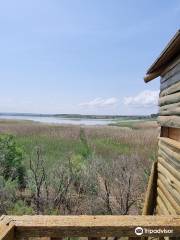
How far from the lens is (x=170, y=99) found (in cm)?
558

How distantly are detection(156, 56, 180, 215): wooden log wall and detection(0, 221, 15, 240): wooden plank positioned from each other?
2.59 metres

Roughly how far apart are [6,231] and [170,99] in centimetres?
359

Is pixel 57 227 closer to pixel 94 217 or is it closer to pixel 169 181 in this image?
pixel 94 217

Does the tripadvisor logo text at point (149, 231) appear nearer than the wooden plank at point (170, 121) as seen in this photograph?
Yes

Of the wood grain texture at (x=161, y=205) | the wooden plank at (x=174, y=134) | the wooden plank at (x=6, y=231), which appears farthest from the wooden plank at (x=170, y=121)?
the wooden plank at (x=6, y=231)

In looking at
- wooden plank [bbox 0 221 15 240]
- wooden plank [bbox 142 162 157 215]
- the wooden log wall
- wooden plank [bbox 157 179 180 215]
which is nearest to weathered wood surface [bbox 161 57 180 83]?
the wooden log wall

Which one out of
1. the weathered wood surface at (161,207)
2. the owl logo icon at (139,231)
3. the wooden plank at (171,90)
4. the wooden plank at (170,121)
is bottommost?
the weathered wood surface at (161,207)

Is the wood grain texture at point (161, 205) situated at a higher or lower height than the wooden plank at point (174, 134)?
lower

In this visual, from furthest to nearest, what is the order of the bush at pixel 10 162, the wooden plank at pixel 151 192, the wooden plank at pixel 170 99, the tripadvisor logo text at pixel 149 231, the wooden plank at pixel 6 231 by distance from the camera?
the bush at pixel 10 162 → the wooden plank at pixel 151 192 → the wooden plank at pixel 170 99 → the tripadvisor logo text at pixel 149 231 → the wooden plank at pixel 6 231

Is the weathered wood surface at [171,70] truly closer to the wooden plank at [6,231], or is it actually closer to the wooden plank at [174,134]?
the wooden plank at [174,134]

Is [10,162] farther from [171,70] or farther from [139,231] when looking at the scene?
[139,231]

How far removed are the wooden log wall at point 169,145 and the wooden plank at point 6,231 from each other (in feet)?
8.50

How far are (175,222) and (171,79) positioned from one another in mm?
3100

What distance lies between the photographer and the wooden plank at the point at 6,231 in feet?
9.13
